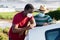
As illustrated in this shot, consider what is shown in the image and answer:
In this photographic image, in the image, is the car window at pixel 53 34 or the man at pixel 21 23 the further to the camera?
the man at pixel 21 23

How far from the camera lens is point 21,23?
5395 mm

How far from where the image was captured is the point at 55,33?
13.8 feet

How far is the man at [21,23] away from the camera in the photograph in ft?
17.2

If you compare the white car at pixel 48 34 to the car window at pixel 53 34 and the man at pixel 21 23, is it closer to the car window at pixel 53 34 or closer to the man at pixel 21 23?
the car window at pixel 53 34

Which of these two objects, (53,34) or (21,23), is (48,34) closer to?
(53,34)

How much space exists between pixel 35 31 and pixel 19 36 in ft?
3.82

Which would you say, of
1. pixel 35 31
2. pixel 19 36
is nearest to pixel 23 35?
pixel 19 36

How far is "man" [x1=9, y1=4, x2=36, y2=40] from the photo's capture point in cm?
525

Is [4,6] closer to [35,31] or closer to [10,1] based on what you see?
[10,1]

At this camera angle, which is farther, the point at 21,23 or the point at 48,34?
the point at 21,23

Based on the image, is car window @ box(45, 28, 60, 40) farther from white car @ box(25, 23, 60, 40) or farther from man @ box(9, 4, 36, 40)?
man @ box(9, 4, 36, 40)

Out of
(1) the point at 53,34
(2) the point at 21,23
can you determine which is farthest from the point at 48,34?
(2) the point at 21,23

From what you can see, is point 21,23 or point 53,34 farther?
point 21,23

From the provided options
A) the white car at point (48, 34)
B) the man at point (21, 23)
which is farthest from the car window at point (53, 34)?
the man at point (21, 23)
